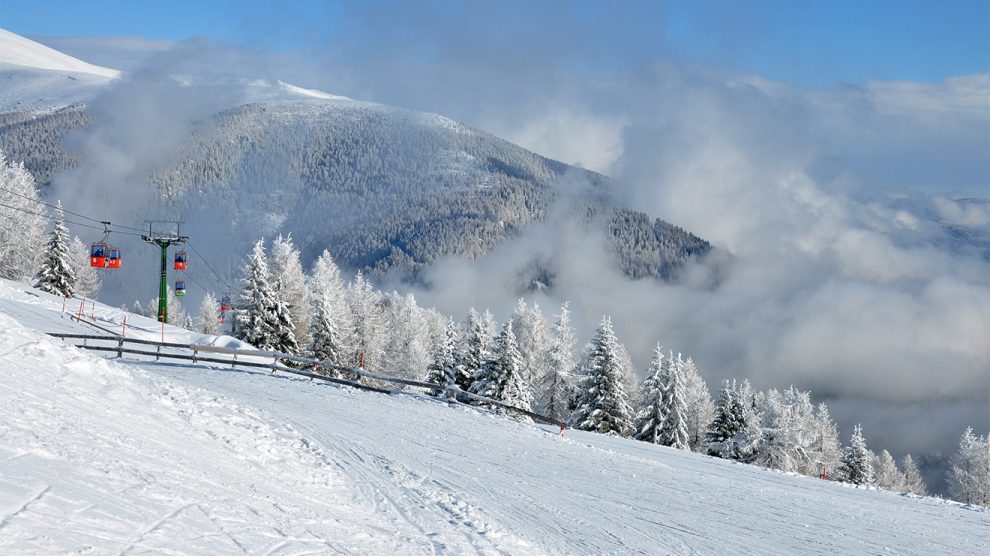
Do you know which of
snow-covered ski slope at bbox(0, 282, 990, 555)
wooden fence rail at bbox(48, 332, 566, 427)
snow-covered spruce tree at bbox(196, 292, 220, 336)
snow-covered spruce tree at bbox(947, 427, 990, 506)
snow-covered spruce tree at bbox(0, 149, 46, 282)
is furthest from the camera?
snow-covered spruce tree at bbox(196, 292, 220, 336)

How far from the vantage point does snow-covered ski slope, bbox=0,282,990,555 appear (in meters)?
8.93

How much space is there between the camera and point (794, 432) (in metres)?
50.6

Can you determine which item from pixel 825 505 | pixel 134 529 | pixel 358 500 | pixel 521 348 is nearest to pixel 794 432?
pixel 521 348

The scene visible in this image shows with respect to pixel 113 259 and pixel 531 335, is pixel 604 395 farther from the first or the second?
pixel 113 259

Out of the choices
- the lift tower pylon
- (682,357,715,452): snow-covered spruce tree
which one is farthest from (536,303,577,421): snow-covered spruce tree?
the lift tower pylon

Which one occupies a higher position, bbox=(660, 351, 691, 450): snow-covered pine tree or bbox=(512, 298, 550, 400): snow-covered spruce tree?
bbox=(512, 298, 550, 400): snow-covered spruce tree

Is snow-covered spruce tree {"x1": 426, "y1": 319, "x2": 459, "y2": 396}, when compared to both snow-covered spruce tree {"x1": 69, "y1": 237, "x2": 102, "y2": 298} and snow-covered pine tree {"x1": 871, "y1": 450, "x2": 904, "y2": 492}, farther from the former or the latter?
snow-covered pine tree {"x1": 871, "y1": 450, "x2": 904, "y2": 492}

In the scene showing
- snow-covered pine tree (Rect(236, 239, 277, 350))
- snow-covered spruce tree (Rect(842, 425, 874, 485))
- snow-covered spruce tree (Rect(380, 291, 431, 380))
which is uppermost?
snow-covered pine tree (Rect(236, 239, 277, 350))

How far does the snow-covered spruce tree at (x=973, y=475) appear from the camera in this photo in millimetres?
71644

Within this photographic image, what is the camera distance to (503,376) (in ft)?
148

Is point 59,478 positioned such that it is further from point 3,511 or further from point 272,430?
point 272,430

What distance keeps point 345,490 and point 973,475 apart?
8167cm

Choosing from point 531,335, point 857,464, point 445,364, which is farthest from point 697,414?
point 445,364

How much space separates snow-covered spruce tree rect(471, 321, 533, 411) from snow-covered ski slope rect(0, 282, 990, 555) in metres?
22.4
